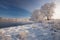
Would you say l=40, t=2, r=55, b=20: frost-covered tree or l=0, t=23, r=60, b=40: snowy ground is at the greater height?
l=40, t=2, r=55, b=20: frost-covered tree

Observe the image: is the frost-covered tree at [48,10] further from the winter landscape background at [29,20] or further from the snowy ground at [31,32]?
the snowy ground at [31,32]

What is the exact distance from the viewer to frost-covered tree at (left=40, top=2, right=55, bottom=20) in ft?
5.93

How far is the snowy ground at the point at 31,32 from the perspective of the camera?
155cm

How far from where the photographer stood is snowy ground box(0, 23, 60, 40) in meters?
1.55

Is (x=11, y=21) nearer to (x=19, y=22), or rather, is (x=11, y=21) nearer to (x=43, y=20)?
(x=19, y=22)

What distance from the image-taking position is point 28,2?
5.93 feet

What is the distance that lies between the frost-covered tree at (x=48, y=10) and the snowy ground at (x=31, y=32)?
0.61 feet

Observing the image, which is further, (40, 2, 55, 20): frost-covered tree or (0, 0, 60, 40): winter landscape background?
(40, 2, 55, 20): frost-covered tree

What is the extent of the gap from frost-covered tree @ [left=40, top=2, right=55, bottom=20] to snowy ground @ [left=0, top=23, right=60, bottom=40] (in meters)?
0.19

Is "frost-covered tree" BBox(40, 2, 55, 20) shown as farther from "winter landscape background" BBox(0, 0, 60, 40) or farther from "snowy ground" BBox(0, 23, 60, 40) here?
"snowy ground" BBox(0, 23, 60, 40)

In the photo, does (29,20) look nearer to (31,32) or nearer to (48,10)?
(31,32)

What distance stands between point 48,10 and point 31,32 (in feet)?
1.83

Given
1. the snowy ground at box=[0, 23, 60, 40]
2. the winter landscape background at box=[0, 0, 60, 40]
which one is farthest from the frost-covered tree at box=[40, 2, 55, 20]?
the snowy ground at box=[0, 23, 60, 40]

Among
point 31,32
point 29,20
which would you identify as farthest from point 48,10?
point 31,32
